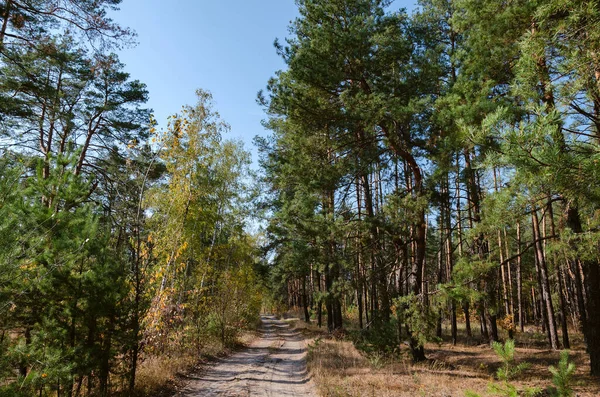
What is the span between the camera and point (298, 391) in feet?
24.7

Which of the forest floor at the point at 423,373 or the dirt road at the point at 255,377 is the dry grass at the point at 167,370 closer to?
the dirt road at the point at 255,377

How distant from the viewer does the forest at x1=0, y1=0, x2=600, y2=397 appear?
4.08m

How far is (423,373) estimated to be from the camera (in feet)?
27.6

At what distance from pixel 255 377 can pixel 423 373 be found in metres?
4.22

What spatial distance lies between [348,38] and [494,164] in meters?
6.24

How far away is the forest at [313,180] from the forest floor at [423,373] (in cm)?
41

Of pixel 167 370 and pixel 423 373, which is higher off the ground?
pixel 167 370

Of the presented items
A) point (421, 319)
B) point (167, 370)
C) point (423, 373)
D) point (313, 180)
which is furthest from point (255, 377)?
point (313, 180)

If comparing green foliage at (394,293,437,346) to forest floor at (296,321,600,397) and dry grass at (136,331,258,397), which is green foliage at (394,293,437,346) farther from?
dry grass at (136,331,258,397)

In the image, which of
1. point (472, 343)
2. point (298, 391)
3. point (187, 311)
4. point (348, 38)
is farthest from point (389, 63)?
point (472, 343)

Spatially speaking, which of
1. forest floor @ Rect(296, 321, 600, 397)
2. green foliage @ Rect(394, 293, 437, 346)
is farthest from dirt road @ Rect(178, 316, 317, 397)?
green foliage @ Rect(394, 293, 437, 346)

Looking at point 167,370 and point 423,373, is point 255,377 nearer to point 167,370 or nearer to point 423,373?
point 167,370

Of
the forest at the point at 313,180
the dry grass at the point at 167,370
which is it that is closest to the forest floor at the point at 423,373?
the forest at the point at 313,180

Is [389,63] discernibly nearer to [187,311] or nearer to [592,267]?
[592,267]
